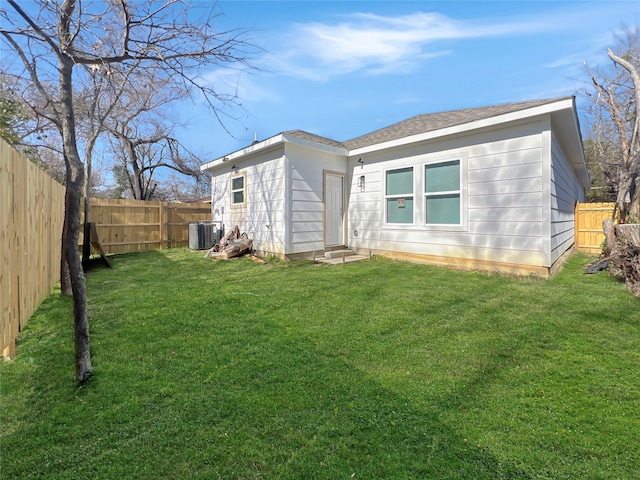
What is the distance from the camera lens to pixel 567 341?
3.13 metres

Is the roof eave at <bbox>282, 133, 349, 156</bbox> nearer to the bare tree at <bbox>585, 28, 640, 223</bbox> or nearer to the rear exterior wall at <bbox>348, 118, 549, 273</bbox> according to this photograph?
the rear exterior wall at <bbox>348, 118, 549, 273</bbox>

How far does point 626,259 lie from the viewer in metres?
5.34

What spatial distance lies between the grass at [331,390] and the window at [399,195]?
Result: 3.27 metres

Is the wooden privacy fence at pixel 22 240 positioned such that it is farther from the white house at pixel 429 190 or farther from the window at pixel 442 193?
the window at pixel 442 193

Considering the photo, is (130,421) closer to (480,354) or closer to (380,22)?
(480,354)

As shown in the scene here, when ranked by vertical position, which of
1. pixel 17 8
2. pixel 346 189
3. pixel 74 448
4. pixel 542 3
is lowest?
pixel 74 448

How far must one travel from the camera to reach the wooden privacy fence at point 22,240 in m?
2.70

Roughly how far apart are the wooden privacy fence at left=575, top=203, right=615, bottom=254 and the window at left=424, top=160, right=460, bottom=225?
7.74 meters

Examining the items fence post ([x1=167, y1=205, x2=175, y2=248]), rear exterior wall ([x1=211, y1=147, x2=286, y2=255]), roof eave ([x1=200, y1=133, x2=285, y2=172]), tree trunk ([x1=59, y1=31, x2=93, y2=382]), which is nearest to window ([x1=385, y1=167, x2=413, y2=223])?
rear exterior wall ([x1=211, y1=147, x2=286, y2=255])

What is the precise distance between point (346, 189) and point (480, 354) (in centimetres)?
649

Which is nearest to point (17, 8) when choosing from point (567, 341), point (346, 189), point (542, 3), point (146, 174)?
point (567, 341)

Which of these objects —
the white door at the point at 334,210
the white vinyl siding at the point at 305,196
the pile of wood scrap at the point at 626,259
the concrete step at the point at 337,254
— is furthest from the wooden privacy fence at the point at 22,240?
the pile of wood scrap at the point at 626,259

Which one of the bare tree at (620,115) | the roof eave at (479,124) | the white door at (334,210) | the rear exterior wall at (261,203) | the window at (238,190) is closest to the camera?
the roof eave at (479,124)

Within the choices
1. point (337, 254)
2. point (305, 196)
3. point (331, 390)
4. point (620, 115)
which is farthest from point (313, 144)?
point (620, 115)
